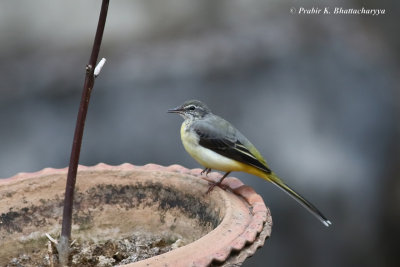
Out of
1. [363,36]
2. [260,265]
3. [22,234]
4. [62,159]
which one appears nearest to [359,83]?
[363,36]

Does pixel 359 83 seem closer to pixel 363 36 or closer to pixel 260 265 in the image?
pixel 363 36

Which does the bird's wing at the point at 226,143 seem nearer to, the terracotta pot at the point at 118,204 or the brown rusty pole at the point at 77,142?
the terracotta pot at the point at 118,204

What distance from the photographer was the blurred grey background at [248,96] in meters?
6.93

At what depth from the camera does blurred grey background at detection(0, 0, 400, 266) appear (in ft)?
22.7

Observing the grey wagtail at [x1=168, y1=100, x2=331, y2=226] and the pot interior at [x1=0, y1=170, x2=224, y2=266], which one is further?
the grey wagtail at [x1=168, y1=100, x2=331, y2=226]

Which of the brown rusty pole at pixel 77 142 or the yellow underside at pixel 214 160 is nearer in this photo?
the brown rusty pole at pixel 77 142

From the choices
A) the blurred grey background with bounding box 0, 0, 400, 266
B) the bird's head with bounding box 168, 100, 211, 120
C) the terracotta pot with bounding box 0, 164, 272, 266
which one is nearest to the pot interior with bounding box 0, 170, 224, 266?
the terracotta pot with bounding box 0, 164, 272, 266

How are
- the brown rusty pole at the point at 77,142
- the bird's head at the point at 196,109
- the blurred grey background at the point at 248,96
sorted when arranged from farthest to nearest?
1. the blurred grey background at the point at 248,96
2. the bird's head at the point at 196,109
3. the brown rusty pole at the point at 77,142

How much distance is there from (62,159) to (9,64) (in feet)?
7.87

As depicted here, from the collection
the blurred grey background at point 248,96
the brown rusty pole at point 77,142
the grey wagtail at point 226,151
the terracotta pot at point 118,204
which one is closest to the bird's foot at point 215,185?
the terracotta pot at point 118,204

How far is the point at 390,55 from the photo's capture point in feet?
30.3

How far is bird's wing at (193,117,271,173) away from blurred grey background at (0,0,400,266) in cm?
267

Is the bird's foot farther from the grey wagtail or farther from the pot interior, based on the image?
the grey wagtail

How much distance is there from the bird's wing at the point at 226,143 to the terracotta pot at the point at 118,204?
41 cm
